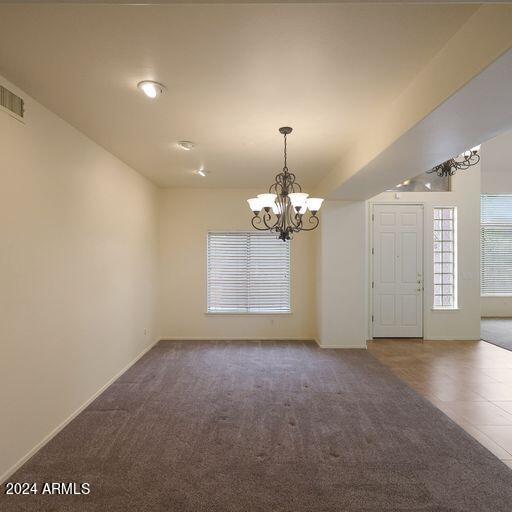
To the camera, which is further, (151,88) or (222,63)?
(151,88)

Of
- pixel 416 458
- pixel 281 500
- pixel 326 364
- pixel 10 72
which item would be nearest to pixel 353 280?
pixel 326 364

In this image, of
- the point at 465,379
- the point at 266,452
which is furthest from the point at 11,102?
the point at 465,379

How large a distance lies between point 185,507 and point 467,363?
14.5 ft

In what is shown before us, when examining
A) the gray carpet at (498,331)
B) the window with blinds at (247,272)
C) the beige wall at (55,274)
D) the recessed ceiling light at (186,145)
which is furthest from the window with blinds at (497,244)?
the beige wall at (55,274)

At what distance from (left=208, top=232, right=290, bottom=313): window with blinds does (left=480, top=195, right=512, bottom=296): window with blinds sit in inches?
208

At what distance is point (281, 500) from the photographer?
7.35ft

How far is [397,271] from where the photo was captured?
21.1 feet

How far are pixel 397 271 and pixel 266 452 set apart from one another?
4.56m

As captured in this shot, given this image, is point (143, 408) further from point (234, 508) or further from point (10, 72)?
point (10, 72)

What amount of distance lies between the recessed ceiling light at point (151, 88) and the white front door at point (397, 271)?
477 centimetres

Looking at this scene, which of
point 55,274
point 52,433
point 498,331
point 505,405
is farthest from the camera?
point 498,331

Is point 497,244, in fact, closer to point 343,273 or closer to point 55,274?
point 343,273

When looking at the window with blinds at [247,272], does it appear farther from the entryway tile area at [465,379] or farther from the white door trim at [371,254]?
the entryway tile area at [465,379]

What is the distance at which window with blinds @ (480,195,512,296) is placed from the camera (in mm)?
8539
